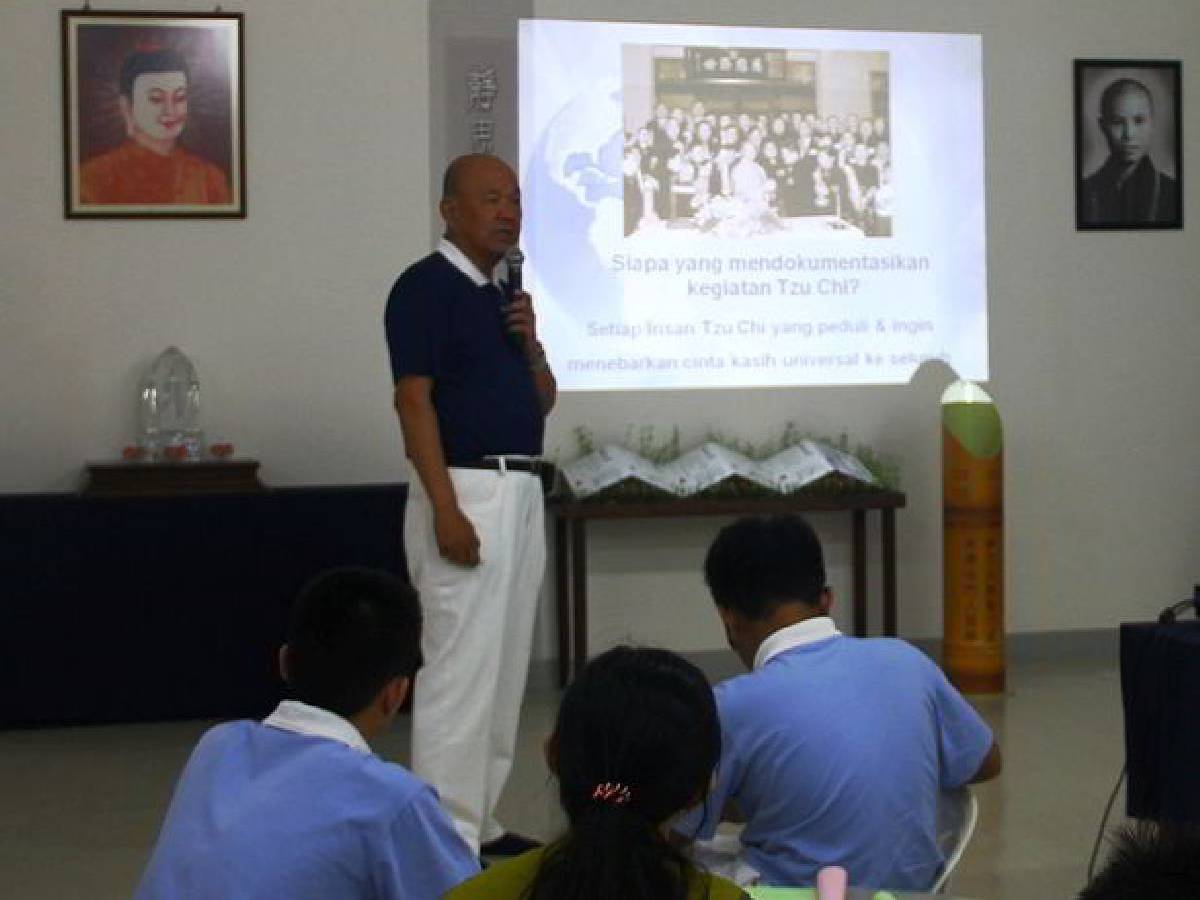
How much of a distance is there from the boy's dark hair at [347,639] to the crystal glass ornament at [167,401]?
430 centimetres

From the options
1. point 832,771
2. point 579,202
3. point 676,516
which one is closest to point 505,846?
point 832,771

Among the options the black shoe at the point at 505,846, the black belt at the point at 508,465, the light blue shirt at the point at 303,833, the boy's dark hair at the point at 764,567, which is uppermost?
the black belt at the point at 508,465

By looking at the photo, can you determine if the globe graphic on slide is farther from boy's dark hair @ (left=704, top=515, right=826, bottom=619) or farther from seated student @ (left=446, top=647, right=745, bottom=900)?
seated student @ (left=446, top=647, right=745, bottom=900)

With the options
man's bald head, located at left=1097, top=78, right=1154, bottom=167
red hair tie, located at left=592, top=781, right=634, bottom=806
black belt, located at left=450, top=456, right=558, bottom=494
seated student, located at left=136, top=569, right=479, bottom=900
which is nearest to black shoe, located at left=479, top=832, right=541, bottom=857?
black belt, located at left=450, top=456, right=558, bottom=494

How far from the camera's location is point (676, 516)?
671 centimetres

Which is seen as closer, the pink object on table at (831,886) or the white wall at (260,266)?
the pink object on table at (831,886)

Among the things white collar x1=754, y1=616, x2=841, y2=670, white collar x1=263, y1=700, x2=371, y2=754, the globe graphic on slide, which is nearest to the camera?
white collar x1=263, y1=700, x2=371, y2=754

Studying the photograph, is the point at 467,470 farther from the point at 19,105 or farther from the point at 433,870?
the point at 19,105

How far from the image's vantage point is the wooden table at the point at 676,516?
6551 mm

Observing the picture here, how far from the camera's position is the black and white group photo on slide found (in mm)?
6969

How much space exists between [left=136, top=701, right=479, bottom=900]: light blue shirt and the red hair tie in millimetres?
453

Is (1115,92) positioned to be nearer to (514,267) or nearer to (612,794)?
(514,267)

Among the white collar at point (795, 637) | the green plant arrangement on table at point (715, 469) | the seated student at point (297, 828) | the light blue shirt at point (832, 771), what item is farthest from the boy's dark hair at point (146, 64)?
the seated student at point (297, 828)

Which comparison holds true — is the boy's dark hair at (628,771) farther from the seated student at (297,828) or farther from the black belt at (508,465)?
the black belt at (508,465)
